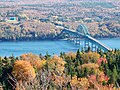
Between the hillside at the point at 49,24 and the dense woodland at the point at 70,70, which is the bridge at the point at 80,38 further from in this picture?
the dense woodland at the point at 70,70

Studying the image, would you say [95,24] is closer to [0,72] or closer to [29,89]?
[0,72]

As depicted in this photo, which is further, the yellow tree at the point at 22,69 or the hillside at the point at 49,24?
the hillside at the point at 49,24

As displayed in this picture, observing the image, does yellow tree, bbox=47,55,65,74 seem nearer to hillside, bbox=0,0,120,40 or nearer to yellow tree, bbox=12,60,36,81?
yellow tree, bbox=12,60,36,81

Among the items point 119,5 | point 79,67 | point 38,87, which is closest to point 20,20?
point 119,5

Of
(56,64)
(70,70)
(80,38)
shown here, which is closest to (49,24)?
(80,38)

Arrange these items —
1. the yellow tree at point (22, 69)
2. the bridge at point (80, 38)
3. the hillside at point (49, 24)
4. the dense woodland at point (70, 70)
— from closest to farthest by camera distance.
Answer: the dense woodland at point (70, 70)
the yellow tree at point (22, 69)
the bridge at point (80, 38)
the hillside at point (49, 24)

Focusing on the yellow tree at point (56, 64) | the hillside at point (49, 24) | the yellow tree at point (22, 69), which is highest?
the yellow tree at point (22, 69)

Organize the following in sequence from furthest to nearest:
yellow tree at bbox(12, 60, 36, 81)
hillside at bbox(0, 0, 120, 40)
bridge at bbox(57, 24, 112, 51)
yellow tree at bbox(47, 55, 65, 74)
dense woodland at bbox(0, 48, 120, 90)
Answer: hillside at bbox(0, 0, 120, 40), bridge at bbox(57, 24, 112, 51), yellow tree at bbox(47, 55, 65, 74), yellow tree at bbox(12, 60, 36, 81), dense woodland at bbox(0, 48, 120, 90)

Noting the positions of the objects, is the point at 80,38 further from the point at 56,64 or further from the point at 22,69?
the point at 22,69

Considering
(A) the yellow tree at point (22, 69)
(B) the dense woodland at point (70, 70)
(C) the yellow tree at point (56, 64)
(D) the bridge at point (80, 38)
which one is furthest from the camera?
(D) the bridge at point (80, 38)

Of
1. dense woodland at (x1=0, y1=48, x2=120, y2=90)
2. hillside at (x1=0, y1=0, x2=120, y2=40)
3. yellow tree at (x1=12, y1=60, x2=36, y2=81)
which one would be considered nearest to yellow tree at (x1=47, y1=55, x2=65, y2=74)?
dense woodland at (x1=0, y1=48, x2=120, y2=90)

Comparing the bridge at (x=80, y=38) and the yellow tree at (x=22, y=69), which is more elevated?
the yellow tree at (x=22, y=69)

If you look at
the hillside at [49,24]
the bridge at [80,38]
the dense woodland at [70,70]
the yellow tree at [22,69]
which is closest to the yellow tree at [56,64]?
the dense woodland at [70,70]
